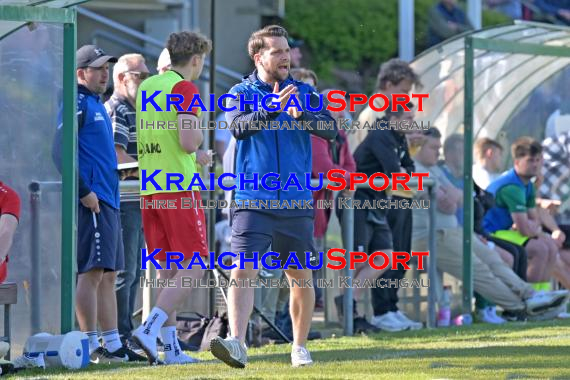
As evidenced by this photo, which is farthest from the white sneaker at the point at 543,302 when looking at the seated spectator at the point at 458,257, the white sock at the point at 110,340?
the white sock at the point at 110,340

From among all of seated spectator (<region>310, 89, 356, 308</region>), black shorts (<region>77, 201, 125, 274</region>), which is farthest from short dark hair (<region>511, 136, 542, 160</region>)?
black shorts (<region>77, 201, 125, 274</region>)

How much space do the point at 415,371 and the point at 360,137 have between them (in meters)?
6.50

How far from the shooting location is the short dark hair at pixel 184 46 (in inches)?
419

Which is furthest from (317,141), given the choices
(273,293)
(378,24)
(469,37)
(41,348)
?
(378,24)

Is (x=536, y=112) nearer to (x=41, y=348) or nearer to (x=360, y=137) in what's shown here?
(x=360, y=137)

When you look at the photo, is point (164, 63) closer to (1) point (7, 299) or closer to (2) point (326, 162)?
(1) point (7, 299)

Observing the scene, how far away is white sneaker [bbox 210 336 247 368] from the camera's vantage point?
990 cm

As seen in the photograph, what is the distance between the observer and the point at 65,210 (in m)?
10.8

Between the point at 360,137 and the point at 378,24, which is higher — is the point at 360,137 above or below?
below

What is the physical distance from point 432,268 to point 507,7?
891 inches

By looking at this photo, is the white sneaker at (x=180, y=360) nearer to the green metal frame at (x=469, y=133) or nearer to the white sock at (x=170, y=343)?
the white sock at (x=170, y=343)

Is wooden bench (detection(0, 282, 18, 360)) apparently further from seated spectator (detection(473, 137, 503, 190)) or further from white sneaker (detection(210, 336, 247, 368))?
seated spectator (detection(473, 137, 503, 190))

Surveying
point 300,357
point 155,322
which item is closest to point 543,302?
point 300,357

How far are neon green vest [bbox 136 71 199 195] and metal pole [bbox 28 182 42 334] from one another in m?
0.78
